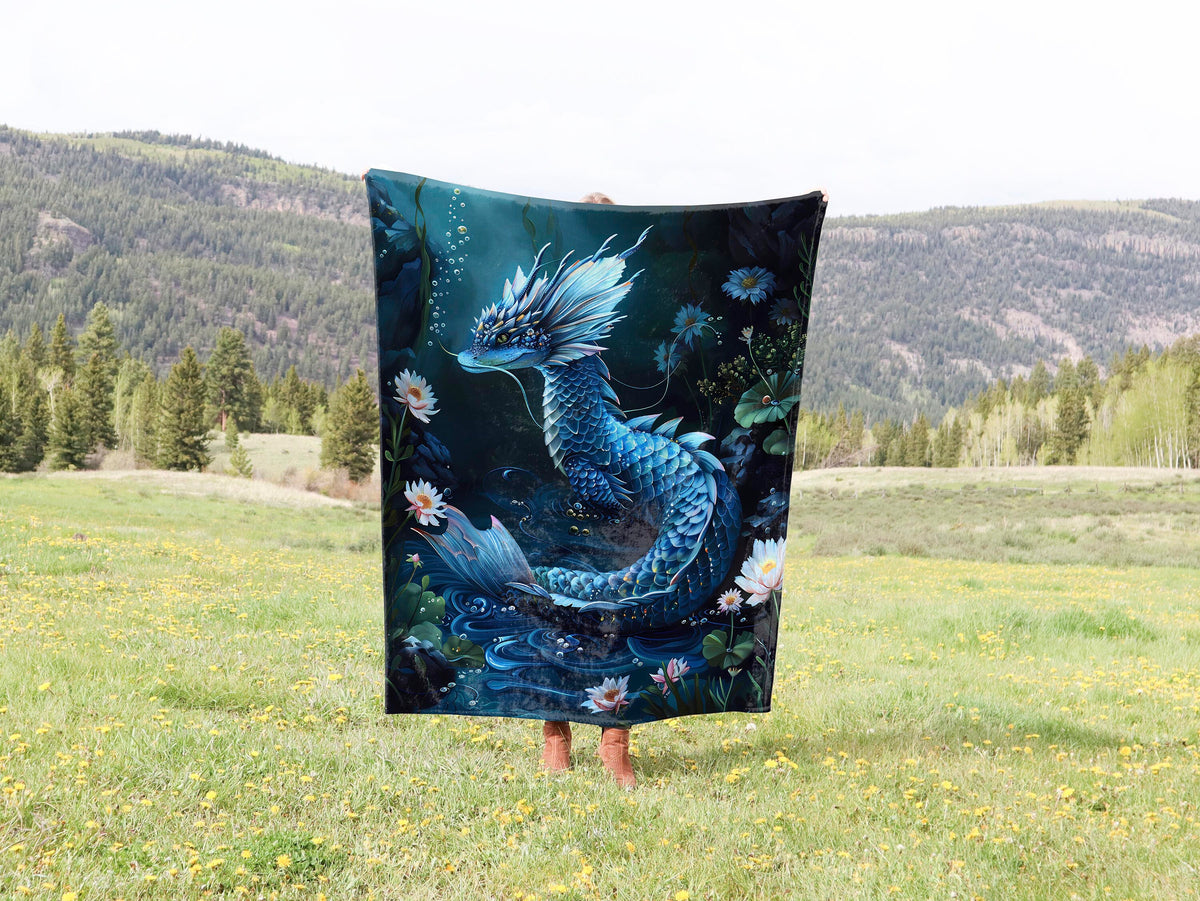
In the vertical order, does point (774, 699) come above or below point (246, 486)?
above

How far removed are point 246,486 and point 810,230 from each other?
52554 millimetres

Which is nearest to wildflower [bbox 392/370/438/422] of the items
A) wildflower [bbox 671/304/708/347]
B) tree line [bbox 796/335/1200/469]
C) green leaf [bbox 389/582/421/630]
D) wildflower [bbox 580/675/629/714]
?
green leaf [bbox 389/582/421/630]

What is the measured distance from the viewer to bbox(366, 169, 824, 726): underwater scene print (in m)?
5.97

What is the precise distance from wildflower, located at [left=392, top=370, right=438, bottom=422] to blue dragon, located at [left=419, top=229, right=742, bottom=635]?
1.01ft

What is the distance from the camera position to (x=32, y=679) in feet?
25.0

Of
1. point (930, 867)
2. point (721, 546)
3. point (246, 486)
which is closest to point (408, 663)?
point (721, 546)

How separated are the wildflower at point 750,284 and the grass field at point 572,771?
3428mm

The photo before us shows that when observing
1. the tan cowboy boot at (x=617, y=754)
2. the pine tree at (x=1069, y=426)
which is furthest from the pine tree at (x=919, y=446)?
the tan cowboy boot at (x=617, y=754)

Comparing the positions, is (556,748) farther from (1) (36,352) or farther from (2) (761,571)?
(1) (36,352)

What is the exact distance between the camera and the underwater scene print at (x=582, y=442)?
5.97m

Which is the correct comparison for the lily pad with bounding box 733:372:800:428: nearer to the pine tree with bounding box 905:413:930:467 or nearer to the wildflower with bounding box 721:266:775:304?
the wildflower with bounding box 721:266:775:304

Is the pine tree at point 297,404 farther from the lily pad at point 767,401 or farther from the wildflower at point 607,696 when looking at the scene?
the lily pad at point 767,401

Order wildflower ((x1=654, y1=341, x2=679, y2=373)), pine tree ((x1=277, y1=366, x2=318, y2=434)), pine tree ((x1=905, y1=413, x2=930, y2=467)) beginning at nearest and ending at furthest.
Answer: wildflower ((x1=654, y1=341, x2=679, y2=373)) → pine tree ((x1=905, y1=413, x2=930, y2=467)) → pine tree ((x1=277, y1=366, x2=318, y2=434))

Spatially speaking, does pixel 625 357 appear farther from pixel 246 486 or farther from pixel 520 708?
pixel 246 486
